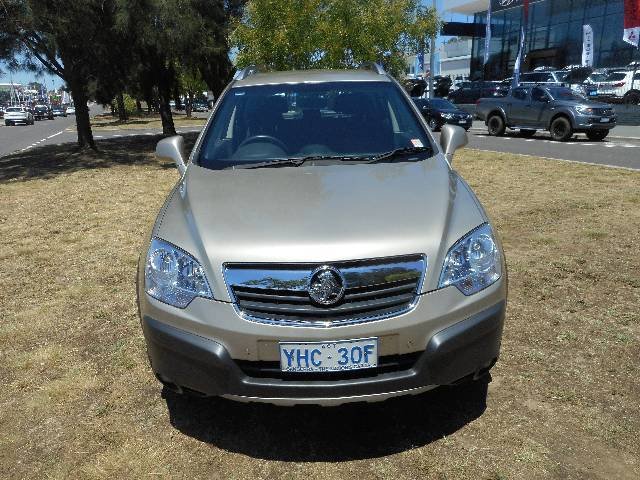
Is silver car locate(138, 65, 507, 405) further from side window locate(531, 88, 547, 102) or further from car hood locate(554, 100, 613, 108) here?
side window locate(531, 88, 547, 102)

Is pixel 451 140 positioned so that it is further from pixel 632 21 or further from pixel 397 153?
pixel 632 21

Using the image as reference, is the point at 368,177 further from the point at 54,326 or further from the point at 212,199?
the point at 54,326

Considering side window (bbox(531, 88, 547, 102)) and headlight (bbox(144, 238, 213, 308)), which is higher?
side window (bbox(531, 88, 547, 102))

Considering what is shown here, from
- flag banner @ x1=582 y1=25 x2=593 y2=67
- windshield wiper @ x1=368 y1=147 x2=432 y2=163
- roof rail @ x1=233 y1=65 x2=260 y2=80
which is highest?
flag banner @ x1=582 y1=25 x2=593 y2=67

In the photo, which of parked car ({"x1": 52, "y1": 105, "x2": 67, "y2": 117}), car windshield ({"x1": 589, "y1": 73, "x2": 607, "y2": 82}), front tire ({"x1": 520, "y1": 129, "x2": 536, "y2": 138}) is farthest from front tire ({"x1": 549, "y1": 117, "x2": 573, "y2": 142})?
parked car ({"x1": 52, "y1": 105, "x2": 67, "y2": 117})

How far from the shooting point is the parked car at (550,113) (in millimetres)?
15922

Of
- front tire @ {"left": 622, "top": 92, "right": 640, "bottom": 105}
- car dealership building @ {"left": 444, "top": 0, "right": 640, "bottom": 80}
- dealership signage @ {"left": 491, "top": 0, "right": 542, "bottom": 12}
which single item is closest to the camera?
front tire @ {"left": 622, "top": 92, "right": 640, "bottom": 105}

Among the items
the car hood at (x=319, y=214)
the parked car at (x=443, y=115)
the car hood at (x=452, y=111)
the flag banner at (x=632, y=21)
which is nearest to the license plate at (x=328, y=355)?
the car hood at (x=319, y=214)

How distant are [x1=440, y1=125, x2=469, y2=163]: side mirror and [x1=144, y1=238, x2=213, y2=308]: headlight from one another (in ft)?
6.26

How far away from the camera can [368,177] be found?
9.59 feet

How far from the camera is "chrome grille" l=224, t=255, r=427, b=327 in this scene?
223cm

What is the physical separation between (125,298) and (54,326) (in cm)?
63

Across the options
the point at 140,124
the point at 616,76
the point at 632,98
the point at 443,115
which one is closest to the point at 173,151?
the point at 443,115

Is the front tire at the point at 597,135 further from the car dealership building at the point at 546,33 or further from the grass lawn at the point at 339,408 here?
the car dealership building at the point at 546,33
